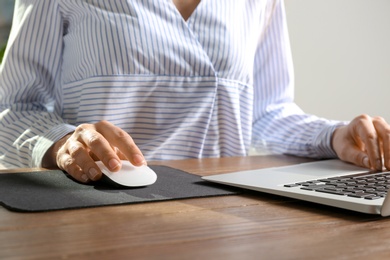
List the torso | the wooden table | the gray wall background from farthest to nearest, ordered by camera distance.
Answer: the gray wall background
the torso
the wooden table

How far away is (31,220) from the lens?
63cm

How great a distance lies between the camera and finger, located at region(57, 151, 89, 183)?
2.80 ft

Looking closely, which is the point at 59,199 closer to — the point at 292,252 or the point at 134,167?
the point at 134,167

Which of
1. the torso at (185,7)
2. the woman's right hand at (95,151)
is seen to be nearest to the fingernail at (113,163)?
the woman's right hand at (95,151)

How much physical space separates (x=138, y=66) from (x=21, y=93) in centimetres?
26

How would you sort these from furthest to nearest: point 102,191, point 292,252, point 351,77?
point 351,77
point 102,191
point 292,252

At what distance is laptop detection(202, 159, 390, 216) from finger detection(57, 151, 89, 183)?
0.18 m

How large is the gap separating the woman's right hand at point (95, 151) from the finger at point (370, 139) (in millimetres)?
431

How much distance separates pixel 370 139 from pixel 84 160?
0.54 m

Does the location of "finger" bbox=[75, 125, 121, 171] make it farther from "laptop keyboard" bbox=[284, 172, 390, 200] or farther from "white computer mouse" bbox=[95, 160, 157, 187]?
"laptop keyboard" bbox=[284, 172, 390, 200]

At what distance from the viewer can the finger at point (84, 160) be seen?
0.84 m

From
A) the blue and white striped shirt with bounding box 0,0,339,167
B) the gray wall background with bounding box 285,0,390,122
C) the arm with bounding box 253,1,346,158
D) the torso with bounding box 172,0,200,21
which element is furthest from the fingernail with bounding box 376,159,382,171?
the gray wall background with bounding box 285,0,390,122

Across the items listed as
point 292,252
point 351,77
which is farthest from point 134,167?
point 351,77

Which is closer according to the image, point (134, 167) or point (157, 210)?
point (157, 210)
